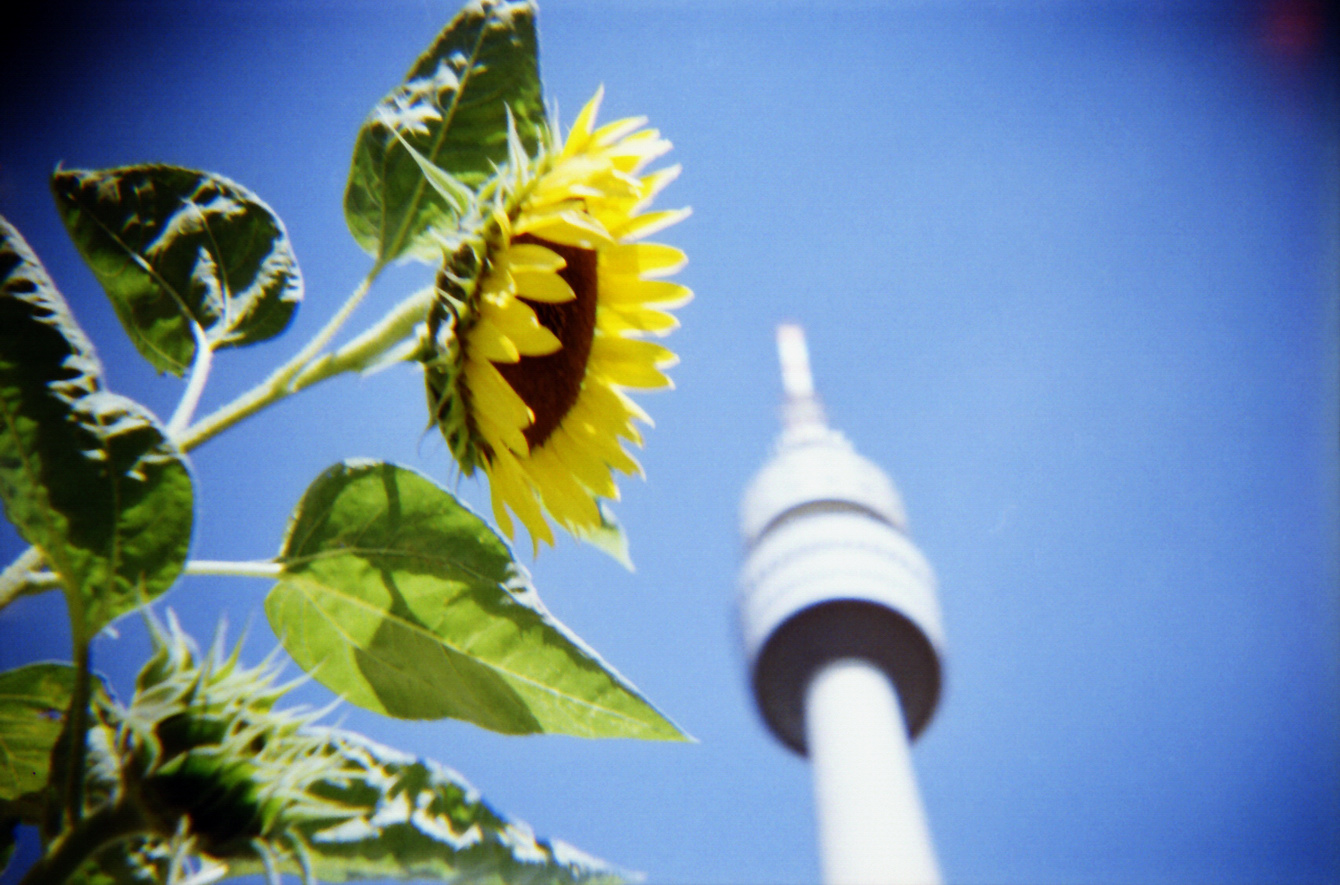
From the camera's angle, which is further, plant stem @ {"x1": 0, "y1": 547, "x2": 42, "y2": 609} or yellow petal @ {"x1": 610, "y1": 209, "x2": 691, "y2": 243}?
yellow petal @ {"x1": 610, "y1": 209, "x2": 691, "y2": 243}

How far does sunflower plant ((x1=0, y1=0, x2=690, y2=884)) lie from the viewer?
0.59 metres

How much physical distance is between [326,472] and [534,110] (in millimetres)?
499

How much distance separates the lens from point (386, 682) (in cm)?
81

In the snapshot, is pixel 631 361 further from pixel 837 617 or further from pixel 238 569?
pixel 837 617

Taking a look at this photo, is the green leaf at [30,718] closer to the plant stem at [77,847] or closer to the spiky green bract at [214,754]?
the spiky green bract at [214,754]

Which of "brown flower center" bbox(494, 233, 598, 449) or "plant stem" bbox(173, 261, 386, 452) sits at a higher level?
"brown flower center" bbox(494, 233, 598, 449)

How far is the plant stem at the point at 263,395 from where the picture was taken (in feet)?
2.56

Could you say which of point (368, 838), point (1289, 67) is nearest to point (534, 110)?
point (368, 838)

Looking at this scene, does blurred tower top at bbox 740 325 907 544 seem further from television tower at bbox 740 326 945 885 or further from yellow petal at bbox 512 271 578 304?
yellow petal at bbox 512 271 578 304

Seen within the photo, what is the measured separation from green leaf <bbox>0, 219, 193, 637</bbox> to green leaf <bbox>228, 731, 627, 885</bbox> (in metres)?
0.23

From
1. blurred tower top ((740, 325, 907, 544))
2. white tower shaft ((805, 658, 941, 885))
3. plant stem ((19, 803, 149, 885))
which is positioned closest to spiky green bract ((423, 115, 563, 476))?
plant stem ((19, 803, 149, 885))

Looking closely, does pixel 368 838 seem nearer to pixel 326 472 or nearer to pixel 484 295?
pixel 326 472

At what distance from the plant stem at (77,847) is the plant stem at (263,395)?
33cm

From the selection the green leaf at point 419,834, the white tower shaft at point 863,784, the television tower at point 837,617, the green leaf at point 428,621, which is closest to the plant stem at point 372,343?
the green leaf at point 428,621
